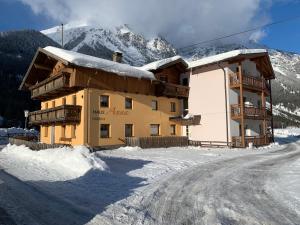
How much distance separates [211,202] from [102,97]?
20768 mm

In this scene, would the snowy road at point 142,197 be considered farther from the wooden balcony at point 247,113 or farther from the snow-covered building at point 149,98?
A: the wooden balcony at point 247,113

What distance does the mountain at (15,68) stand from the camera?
96938mm

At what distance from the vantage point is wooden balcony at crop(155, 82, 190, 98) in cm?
3281

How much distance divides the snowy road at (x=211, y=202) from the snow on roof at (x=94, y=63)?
1581 cm

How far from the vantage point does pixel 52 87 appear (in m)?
30.1

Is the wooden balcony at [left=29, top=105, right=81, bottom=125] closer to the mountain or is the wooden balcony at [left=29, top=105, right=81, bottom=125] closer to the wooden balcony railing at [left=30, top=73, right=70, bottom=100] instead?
the wooden balcony railing at [left=30, top=73, right=70, bottom=100]

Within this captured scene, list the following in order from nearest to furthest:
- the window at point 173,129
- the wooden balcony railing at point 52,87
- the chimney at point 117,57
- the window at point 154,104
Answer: the wooden balcony railing at point 52,87
the window at point 154,104
the window at point 173,129
the chimney at point 117,57

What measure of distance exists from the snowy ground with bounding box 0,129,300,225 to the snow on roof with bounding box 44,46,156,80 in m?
11.0

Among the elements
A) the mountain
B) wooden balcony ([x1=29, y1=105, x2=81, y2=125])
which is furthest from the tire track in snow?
the mountain

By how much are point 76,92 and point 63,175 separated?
16378mm

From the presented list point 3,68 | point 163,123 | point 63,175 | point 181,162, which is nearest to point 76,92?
point 163,123

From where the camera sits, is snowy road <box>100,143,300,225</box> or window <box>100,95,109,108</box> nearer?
snowy road <box>100,143,300,225</box>

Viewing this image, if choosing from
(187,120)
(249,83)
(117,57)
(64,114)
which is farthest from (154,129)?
(249,83)

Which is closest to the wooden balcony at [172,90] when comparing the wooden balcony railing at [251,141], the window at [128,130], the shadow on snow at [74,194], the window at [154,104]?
the window at [154,104]
